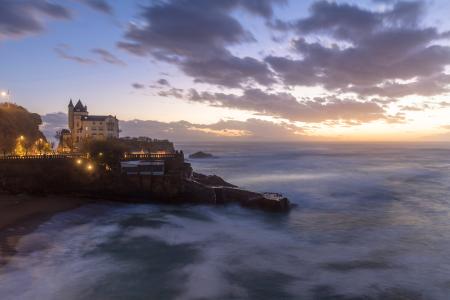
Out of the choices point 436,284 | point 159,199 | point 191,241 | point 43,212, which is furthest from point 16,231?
point 436,284

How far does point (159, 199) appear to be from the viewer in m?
46.0

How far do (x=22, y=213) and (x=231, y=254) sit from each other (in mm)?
22615

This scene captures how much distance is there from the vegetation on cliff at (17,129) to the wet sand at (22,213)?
1059 inches

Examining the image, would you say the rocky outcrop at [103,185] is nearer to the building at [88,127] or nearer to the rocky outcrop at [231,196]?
the rocky outcrop at [231,196]

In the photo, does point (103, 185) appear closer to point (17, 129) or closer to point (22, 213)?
point (22, 213)

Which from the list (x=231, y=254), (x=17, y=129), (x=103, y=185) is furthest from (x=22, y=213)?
(x=17, y=129)

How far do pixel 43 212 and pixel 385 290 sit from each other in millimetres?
33208

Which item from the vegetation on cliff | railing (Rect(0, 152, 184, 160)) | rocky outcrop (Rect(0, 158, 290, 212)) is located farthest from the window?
rocky outcrop (Rect(0, 158, 290, 212))

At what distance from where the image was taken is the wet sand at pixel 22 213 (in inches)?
1084

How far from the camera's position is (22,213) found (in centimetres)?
3566

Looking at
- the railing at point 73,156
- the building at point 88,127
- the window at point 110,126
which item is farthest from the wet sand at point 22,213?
the window at point 110,126

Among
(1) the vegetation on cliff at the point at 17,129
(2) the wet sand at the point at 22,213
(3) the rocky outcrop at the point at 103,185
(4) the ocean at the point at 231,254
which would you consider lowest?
(4) the ocean at the point at 231,254

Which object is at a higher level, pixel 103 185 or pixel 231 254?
pixel 103 185

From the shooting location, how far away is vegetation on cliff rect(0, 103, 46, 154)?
67188mm
